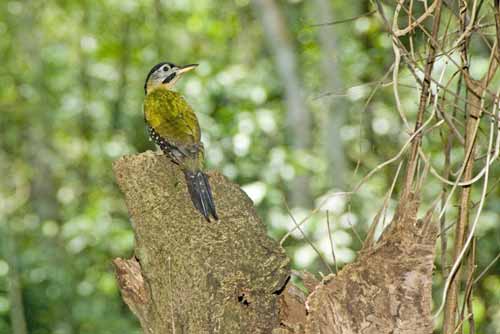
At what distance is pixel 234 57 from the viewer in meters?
12.9

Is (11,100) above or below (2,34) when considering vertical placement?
below

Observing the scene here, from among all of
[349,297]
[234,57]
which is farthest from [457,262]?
[234,57]

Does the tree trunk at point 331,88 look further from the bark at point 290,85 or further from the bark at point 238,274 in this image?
the bark at point 238,274

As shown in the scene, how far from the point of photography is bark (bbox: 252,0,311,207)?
28.1 ft

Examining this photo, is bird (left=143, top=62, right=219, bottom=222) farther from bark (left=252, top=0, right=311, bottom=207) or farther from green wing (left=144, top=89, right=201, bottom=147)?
bark (left=252, top=0, right=311, bottom=207)

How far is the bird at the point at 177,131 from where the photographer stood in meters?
3.28

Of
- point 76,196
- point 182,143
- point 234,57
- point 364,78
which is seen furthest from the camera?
point 76,196

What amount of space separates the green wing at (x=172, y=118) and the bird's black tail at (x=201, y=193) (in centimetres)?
65

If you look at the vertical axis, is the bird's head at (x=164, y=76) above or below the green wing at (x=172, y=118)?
above

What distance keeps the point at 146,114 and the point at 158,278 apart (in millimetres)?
1610

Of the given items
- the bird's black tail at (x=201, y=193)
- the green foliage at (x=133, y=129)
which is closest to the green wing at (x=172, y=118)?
the bird's black tail at (x=201, y=193)

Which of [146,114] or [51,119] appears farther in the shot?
[51,119]

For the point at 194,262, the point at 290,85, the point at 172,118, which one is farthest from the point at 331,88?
the point at 194,262

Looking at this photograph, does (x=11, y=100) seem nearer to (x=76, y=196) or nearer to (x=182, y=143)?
(x=76, y=196)
